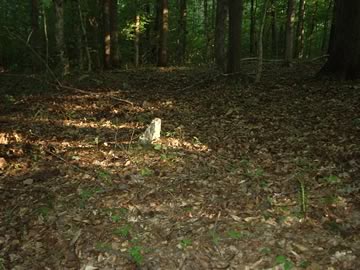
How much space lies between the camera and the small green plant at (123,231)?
529 centimetres

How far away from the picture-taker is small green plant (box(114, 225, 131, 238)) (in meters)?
5.29

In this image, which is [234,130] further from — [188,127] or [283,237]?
[283,237]

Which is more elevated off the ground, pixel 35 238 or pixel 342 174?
pixel 342 174

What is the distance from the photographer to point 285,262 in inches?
182

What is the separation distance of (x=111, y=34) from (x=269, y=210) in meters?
13.4

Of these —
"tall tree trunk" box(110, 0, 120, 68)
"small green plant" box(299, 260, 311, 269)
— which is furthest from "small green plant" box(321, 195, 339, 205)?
"tall tree trunk" box(110, 0, 120, 68)

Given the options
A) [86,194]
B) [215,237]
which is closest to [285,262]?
[215,237]

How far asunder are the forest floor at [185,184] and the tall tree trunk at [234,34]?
184 centimetres

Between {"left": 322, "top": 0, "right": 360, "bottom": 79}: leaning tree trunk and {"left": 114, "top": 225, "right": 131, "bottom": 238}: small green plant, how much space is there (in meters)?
8.35

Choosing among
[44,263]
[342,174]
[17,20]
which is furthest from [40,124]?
[17,20]

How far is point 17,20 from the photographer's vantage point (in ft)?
82.2

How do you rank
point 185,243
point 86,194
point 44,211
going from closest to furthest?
point 185,243 → point 44,211 → point 86,194

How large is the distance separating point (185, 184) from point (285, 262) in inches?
87.5

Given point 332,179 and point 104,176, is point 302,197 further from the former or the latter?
point 104,176
